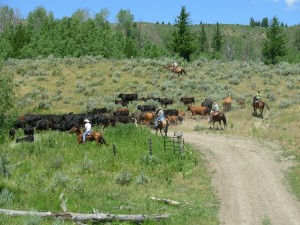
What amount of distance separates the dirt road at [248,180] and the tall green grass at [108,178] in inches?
28.4

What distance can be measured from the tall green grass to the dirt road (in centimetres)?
72

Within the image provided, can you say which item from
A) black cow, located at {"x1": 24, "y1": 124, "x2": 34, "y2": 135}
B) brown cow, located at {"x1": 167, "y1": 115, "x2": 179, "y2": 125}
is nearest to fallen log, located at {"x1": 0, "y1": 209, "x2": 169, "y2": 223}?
black cow, located at {"x1": 24, "y1": 124, "x2": 34, "y2": 135}

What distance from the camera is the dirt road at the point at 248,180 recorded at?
57.7 feet

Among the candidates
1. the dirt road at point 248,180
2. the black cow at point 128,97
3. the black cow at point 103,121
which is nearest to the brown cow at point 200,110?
the dirt road at point 248,180

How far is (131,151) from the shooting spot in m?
26.0

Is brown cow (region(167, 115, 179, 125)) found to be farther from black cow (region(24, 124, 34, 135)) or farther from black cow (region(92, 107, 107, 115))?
black cow (region(24, 124, 34, 135))

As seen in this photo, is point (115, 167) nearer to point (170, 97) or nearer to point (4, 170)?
point (4, 170)

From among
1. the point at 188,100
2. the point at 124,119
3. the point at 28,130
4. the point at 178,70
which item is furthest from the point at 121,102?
the point at 28,130

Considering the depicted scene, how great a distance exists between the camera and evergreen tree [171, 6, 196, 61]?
3019 inches

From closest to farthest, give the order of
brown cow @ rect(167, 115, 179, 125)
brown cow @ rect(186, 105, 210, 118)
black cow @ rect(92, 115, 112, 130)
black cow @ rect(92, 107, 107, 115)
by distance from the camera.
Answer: black cow @ rect(92, 115, 112, 130) → brown cow @ rect(167, 115, 179, 125) → brown cow @ rect(186, 105, 210, 118) → black cow @ rect(92, 107, 107, 115)

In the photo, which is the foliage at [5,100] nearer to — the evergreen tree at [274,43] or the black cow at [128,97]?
the black cow at [128,97]

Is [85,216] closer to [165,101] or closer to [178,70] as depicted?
[165,101]

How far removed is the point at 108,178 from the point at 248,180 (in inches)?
265

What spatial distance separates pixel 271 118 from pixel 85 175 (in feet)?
66.8
